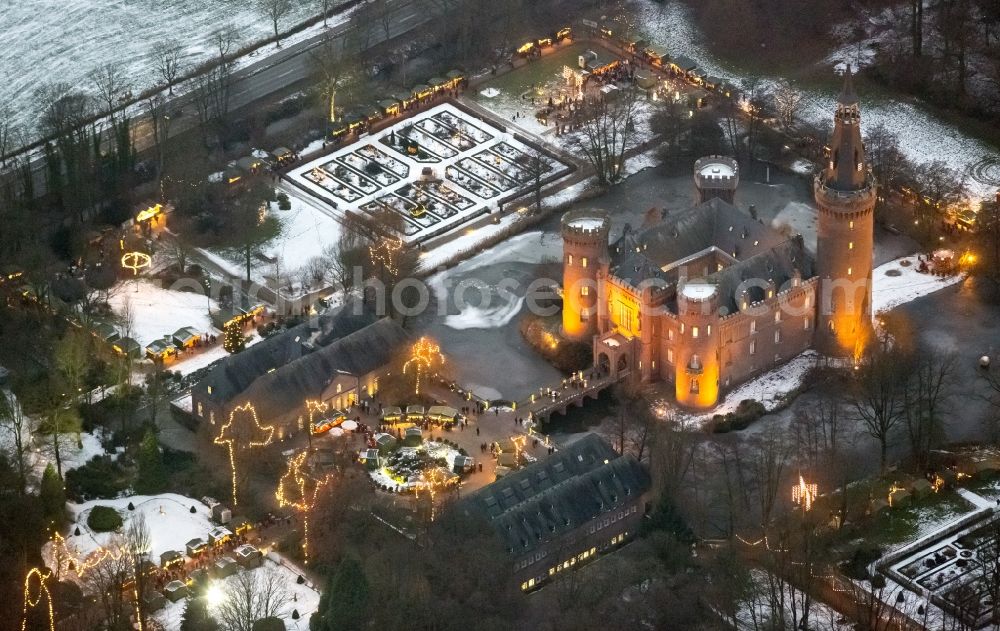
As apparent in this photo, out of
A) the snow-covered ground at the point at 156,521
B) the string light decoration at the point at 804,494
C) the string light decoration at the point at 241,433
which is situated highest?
the string light decoration at the point at 241,433

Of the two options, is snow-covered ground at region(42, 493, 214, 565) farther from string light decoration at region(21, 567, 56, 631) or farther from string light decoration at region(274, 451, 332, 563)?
string light decoration at region(274, 451, 332, 563)

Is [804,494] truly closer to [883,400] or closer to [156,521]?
[883,400]

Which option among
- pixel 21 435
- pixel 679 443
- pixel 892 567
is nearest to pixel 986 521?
pixel 892 567

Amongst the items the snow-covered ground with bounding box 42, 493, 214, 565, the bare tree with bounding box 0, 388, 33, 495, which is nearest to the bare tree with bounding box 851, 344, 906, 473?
the snow-covered ground with bounding box 42, 493, 214, 565

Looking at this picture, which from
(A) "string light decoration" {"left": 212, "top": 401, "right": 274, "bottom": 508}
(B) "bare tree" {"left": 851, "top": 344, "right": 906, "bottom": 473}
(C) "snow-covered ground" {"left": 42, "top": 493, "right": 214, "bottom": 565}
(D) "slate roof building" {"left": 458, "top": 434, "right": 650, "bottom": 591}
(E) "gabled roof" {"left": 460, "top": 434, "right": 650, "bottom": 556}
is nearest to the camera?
(D) "slate roof building" {"left": 458, "top": 434, "right": 650, "bottom": 591}

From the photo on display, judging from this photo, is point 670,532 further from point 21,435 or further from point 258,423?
point 21,435

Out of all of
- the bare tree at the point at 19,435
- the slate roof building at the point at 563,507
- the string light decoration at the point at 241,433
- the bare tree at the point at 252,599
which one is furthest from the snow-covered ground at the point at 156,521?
the slate roof building at the point at 563,507

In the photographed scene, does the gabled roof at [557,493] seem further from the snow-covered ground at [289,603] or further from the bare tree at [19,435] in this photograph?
the bare tree at [19,435]
